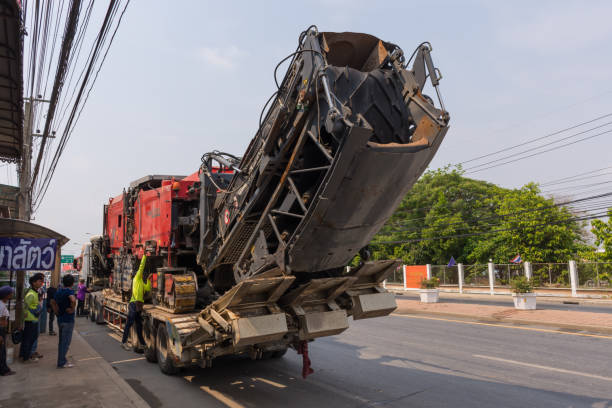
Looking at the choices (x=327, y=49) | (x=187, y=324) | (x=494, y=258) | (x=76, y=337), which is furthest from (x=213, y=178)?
(x=494, y=258)

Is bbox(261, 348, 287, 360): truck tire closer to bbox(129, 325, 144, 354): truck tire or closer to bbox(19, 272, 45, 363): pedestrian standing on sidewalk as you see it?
bbox(129, 325, 144, 354): truck tire

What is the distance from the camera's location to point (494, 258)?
33.0m

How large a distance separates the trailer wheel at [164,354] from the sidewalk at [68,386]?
85 cm

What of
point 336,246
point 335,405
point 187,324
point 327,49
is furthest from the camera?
point 187,324

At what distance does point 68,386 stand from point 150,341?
6.86 ft

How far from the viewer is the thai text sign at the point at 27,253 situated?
26.7 feet

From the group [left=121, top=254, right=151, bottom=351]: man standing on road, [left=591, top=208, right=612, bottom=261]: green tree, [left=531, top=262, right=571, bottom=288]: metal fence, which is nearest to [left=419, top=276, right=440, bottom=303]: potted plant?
[left=531, top=262, right=571, bottom=288]: metal fence

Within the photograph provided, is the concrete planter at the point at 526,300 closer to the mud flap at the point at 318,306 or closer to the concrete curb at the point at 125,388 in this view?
the mud flap at the point at 318,306

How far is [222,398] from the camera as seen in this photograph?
6.22 meters

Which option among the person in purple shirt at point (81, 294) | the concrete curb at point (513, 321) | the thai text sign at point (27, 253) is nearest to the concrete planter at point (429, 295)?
the concrete curb at point (513, 321)

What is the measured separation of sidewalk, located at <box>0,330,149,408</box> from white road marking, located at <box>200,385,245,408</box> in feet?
3.77

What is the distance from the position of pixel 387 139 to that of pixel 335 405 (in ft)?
12.0

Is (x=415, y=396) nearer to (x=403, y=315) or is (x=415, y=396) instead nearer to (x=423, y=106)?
(x=423, y=106)

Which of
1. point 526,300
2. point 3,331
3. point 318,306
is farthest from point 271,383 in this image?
point 526,300
